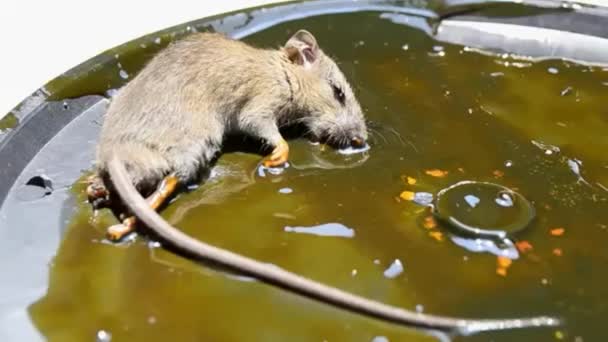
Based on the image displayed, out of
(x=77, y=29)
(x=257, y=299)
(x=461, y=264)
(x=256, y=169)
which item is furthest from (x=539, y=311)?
(x=77, y=29)

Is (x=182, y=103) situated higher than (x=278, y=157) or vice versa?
(x=182, y=103)

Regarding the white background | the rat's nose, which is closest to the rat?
the rat's nose

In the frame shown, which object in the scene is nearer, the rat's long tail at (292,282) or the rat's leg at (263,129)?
the rat's long tail at (292,282)

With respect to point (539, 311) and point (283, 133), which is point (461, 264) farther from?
point (283, 133)

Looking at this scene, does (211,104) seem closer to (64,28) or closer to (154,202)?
(154,202)

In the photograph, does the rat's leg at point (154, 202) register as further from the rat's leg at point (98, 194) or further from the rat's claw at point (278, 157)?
the rat's claw at point (278, 157)

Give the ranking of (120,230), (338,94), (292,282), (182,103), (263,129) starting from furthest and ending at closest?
(338,94) < (263,129) < (182,103) < (120,230) < (292,282)

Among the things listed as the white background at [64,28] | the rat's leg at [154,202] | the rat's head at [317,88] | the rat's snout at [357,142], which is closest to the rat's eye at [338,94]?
the rat's head at [317,88]

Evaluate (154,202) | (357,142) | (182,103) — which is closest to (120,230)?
(154,202)
